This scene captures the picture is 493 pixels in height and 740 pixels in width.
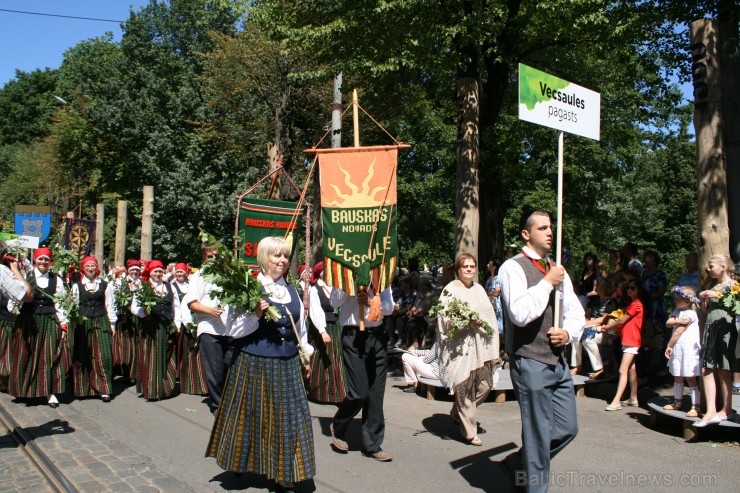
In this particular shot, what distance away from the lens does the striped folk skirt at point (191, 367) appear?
962cm

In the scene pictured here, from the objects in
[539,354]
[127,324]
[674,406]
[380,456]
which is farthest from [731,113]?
[127,324]

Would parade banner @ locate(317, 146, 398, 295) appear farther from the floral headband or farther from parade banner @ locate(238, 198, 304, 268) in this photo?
the floral headband

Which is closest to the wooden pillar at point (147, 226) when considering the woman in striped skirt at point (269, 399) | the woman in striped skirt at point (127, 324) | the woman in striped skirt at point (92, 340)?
the woman in striped skirt at point (127, 324)

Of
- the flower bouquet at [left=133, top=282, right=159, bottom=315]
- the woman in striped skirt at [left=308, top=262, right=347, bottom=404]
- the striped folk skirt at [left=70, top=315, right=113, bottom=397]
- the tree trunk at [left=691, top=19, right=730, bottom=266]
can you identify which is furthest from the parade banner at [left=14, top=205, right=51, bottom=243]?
the tree trunk at [left=691, top=19, right=730, bottom=266]

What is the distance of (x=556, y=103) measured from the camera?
20.2 feet

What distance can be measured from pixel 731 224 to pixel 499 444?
3.53m

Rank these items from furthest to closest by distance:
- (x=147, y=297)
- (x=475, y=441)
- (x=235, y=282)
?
1. (x=147, y=297)
2. (x=475, y=441)
3. (x=235, y=282)

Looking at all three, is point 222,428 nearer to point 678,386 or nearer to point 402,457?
point 402,457

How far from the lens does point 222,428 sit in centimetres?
534

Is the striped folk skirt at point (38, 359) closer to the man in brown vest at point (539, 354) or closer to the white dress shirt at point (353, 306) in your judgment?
the white dress shirt at point (353, 306)

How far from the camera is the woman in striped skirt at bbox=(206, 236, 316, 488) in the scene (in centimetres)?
514

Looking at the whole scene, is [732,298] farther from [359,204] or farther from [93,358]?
[93,358]

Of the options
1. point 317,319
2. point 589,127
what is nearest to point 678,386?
point 589,127

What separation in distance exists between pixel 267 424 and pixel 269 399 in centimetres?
18
